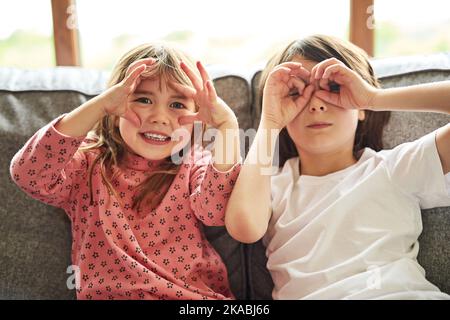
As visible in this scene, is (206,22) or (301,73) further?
(206,22)

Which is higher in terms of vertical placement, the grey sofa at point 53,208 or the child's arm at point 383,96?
the child's arm at point 383,96

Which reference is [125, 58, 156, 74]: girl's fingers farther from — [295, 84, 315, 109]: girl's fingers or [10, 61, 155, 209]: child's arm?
[295, 84, 315, 109]: girl's fingers

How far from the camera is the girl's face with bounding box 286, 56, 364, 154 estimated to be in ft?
3.34

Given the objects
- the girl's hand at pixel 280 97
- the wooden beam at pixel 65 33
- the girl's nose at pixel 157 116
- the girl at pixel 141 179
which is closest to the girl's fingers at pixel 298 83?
the girl's hand at pixel 280 97

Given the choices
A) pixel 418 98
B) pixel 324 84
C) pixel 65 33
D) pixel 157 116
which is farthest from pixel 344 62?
pixel 65 33

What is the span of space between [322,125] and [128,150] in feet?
1.34

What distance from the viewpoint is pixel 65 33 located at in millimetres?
1509

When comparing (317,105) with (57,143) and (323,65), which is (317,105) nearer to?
(323,65)

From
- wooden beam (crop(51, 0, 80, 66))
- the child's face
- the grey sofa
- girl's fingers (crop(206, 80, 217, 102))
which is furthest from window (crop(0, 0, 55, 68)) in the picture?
girl's fingers (crop(206, 80, 217, 102))

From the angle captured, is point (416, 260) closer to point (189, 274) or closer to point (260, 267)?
point (260, 267)

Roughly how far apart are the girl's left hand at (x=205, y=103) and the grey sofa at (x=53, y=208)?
20 centimetres

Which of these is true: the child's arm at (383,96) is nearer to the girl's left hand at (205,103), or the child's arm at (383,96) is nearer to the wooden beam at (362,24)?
the girl's left hand at (205,103)

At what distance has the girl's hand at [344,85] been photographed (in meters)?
0.96
